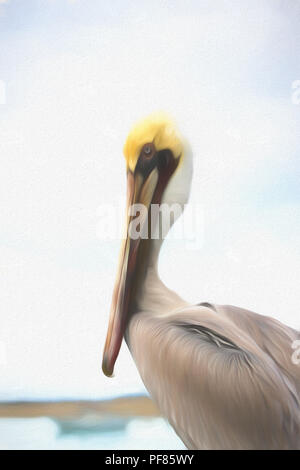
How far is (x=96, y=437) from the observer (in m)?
1.60

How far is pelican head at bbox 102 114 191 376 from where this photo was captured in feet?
4.98

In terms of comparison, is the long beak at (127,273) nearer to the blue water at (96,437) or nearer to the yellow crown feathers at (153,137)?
the yellow crown feathers at (153,137)

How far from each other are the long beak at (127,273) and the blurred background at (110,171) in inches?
4.8

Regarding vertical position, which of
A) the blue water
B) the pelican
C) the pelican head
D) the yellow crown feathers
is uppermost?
the yellow crown feathers

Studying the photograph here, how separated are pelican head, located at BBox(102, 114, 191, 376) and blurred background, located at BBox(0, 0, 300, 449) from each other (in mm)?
94

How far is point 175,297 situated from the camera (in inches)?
59.8

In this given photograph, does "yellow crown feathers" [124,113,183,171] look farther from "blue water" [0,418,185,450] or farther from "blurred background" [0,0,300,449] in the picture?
"blue water" [0,418,185,450]

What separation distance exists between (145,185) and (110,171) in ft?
0.58

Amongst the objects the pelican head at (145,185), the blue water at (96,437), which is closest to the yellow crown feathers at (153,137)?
the pelican head at (145,185)

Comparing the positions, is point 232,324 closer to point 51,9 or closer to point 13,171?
point 13,171

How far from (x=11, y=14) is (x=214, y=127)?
0.71 m

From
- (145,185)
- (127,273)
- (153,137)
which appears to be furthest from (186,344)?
(153,137)

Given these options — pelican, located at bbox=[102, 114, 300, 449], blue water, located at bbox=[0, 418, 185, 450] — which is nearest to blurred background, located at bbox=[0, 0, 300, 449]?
blue water, located at bbox=[0, 418, 185, 450]
